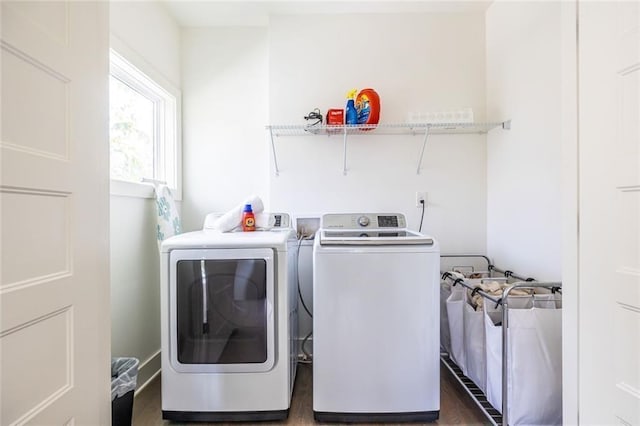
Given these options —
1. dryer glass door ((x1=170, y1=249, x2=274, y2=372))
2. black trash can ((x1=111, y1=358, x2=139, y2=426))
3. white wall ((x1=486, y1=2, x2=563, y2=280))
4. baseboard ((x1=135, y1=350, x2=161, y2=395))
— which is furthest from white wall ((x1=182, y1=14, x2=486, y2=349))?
black trash can ((x1=111, y1=358, x2=139, y2=426))

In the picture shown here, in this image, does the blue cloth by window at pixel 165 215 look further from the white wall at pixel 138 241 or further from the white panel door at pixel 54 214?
the white panel door at pixel 54 214

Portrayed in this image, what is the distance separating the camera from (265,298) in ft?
5.04

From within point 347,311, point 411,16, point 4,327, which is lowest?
point 347,311

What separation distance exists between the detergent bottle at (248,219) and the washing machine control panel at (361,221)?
44cm

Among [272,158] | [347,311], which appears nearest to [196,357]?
[347,311]

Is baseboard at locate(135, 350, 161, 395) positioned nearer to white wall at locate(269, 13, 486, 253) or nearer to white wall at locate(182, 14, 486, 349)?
white wall at locate(182, 14, 486, 349)

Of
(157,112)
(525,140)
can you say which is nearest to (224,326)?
(157,112)

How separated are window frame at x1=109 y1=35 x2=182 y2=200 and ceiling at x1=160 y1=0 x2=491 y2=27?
0.54m

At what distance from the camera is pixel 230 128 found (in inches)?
95.7

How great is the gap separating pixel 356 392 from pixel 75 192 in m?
1.43

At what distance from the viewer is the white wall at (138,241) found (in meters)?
1.70

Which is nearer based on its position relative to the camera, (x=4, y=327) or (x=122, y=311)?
(x=4, y=327)

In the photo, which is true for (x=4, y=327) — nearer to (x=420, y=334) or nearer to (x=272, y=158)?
(x=420, y=334)

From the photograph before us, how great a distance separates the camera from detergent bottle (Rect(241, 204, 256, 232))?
1.93m
